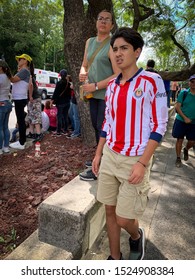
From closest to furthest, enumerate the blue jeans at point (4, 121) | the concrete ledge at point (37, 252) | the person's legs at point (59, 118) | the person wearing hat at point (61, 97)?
the concrete ledge at point (37, 252)
the blue jeans at point (4, 121)
the person's legs at point (59, 118)
the person wearing hat at point (61, 97)

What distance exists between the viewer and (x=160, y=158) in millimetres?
5770

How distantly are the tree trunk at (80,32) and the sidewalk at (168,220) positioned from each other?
1667mm

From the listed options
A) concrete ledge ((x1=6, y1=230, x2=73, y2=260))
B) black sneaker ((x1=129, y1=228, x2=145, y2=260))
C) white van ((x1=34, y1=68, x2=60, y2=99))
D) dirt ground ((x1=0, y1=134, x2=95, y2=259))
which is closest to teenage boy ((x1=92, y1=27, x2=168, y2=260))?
black sneaker ((x1=129, y1=228, x2=145, y2=260))

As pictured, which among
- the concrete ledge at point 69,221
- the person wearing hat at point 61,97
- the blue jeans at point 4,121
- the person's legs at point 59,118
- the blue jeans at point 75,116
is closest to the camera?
the concrete ledge at point 69,221

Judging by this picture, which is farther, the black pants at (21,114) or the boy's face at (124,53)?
the black pants at (21,114)

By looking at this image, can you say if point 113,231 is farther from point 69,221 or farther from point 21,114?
point 21,114

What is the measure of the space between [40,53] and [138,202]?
32039mm

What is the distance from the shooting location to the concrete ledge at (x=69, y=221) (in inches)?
87.6

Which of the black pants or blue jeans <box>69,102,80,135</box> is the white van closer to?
blue jeans <box>69,102,80,135</box>

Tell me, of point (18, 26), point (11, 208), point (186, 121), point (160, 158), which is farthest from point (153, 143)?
point (18, 26)

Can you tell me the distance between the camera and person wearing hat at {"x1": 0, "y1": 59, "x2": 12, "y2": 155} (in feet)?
16.6

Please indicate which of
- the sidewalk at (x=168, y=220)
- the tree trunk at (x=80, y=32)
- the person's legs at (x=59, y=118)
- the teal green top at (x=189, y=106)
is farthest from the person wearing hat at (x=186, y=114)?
the person's legs at (x=59, y=118)

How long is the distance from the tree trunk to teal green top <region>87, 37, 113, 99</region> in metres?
2.46

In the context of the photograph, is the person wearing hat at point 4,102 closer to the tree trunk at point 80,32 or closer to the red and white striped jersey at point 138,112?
the tree trunk at point 80,32
